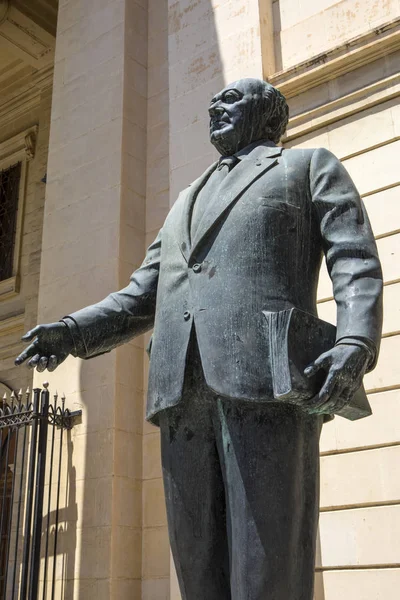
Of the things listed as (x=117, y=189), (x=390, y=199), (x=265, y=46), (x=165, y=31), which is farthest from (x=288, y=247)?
→ (x=165, y=31)

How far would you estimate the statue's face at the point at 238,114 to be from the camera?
2.93m

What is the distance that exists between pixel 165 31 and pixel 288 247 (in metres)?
8.98

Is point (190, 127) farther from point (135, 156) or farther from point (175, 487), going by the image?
point (175, 487)

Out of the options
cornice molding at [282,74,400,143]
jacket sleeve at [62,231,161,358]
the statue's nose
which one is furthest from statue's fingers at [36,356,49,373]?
cornice molding at [282,74,400,143]

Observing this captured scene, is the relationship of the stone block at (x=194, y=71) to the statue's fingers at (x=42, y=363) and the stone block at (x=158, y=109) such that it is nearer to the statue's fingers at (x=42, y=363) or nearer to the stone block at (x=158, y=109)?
the stone block at (x=158, y=109)

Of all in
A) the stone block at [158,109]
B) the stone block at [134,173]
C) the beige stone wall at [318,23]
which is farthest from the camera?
the stone block at [158,109]

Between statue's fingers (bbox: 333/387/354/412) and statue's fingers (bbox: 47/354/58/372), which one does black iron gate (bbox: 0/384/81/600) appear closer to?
statue's fingers (bbox: 47/354/58/372)

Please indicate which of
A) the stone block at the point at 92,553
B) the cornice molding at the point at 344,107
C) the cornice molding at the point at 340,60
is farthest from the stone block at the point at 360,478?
the cornice molding at the point at 340,60

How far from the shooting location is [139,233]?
9.56 m

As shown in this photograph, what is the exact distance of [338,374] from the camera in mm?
2246

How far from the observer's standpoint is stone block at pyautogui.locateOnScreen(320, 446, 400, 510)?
578 centimetres

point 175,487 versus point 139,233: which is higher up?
point 139,233

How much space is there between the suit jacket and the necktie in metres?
0.04

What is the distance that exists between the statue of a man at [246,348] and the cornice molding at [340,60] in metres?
4.44
